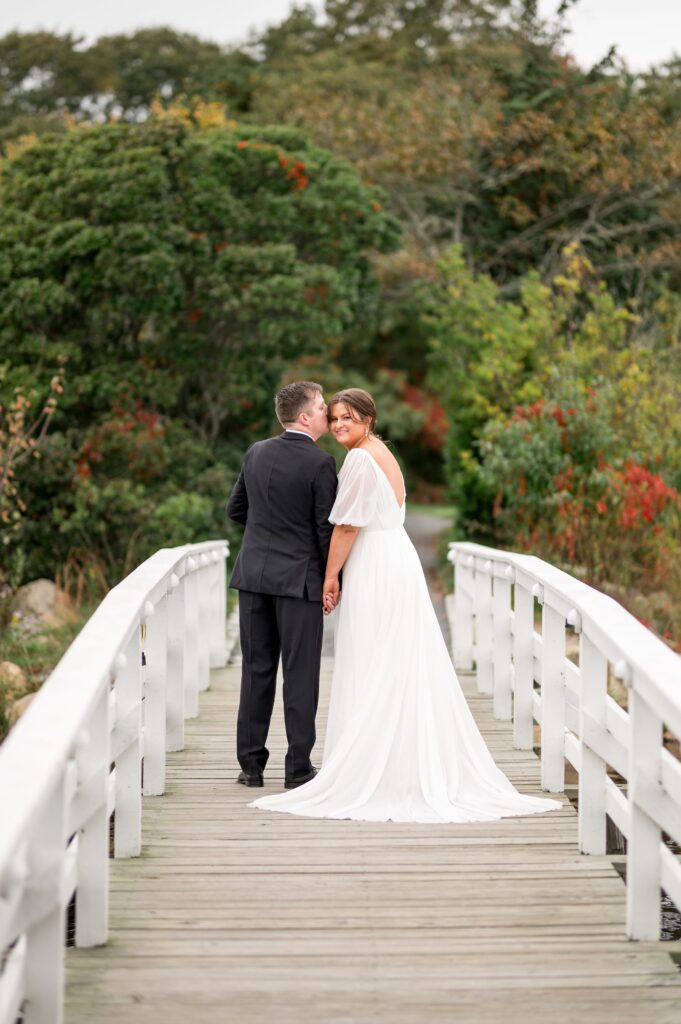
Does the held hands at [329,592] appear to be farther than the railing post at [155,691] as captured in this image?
Yes

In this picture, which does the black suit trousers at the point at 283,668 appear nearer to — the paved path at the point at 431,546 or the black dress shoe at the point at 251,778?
the black dress shoe at the point at 251,778

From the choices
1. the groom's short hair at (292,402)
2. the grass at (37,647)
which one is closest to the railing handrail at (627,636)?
the groom's short hair at (292,402)

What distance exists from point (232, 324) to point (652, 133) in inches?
415

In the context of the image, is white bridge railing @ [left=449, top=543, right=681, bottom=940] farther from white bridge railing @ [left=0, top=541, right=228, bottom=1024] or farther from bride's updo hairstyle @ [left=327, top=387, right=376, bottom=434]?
white bridge railing @ [left=0, top=541, right=228, bottom=1024]

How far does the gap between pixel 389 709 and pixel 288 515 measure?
3.21 feet

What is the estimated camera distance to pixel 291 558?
20.1ft

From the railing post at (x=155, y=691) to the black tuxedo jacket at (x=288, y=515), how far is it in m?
0.46

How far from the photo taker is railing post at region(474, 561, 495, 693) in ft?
30.2

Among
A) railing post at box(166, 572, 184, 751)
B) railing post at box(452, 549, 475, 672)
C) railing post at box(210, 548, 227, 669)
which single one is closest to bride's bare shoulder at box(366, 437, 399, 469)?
railing post at box(166, 572, 184, 751)

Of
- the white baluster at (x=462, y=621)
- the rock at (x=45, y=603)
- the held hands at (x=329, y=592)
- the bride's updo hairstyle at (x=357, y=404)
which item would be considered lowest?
the rock at (x=45, y=603)

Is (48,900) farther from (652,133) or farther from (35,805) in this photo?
(652,133)

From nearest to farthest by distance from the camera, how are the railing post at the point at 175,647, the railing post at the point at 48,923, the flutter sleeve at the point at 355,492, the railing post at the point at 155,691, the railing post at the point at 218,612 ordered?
1. the railing post at the point at 48,923
2. the railing post at the point at 155,691
3. the flutter sleeve at the point at 355,492
4. the railing post at the point at 175,647
5. the railing post at the point at 218,612

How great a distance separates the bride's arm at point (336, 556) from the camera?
613 cm

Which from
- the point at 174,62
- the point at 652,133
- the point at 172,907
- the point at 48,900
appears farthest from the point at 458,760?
the point at 174,62
